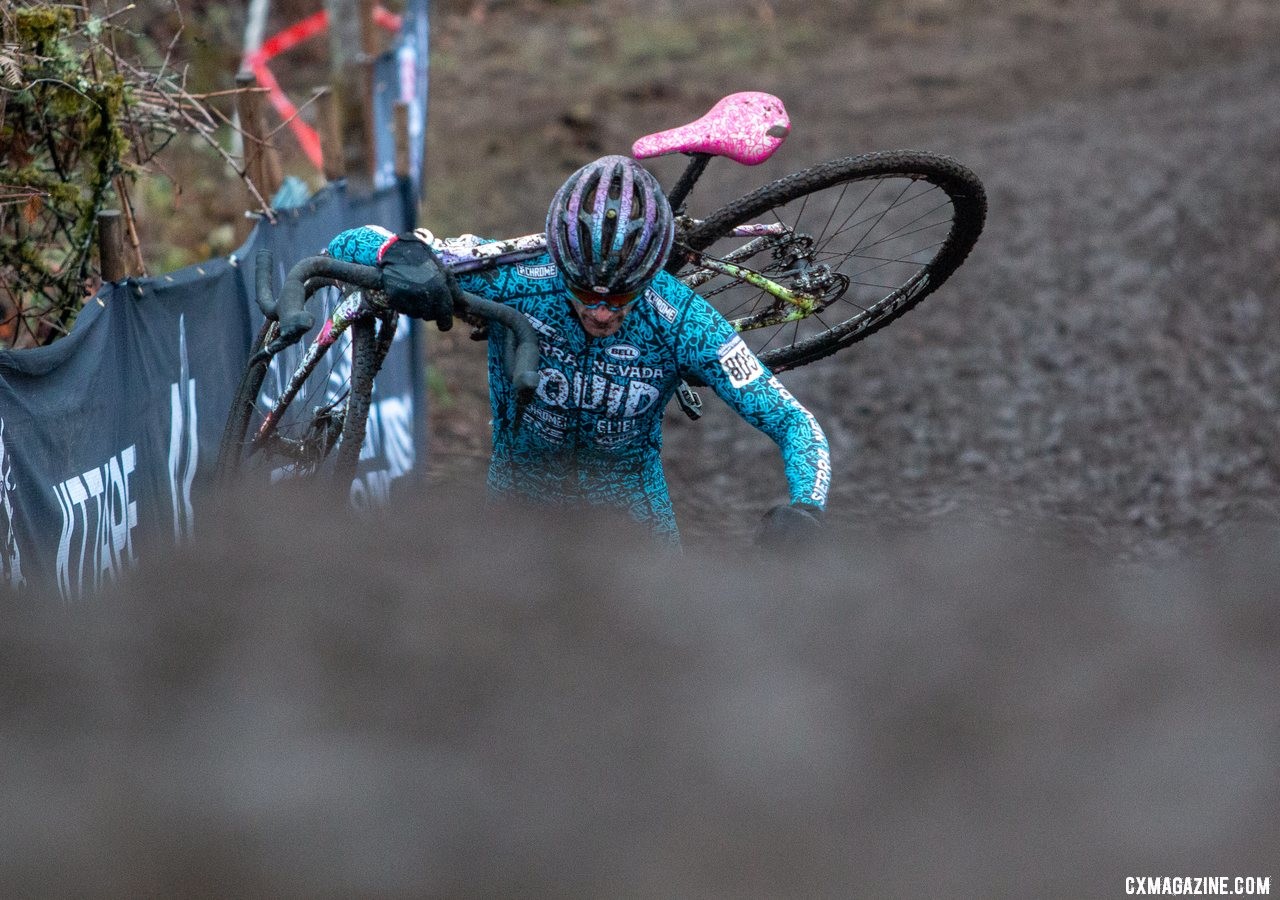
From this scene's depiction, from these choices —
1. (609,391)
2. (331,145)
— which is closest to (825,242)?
(609,391)

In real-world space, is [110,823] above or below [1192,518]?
above

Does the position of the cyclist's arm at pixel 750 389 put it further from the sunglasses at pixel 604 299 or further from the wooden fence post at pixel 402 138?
the wooden fence post at pixel 402 138

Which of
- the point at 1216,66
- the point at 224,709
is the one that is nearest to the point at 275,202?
the point at 224,709

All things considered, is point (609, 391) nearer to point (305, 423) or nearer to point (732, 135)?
point (732, 135)

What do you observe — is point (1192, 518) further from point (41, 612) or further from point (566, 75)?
point (566, 75)

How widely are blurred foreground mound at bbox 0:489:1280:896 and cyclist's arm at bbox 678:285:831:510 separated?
54 centimetres

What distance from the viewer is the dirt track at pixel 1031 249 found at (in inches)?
392

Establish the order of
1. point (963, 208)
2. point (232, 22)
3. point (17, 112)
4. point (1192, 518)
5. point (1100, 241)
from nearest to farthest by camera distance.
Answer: point (963, 208) < point (17, 112) < point (1192, 518) < point (1100, 241) < point (232, 22)

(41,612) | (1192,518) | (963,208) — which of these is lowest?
(1192,518)

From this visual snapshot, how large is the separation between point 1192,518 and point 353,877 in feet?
25.2

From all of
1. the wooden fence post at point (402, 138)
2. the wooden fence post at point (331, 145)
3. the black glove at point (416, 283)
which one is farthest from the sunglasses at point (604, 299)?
the wooden fence post at point (402, 138)

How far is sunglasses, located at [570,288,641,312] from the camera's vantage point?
15.2 ft

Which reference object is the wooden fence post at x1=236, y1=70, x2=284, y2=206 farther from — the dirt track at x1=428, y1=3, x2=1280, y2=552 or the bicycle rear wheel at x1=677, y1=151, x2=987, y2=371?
the dirt track at x1=428, y1=3, x2=1280, y2=552

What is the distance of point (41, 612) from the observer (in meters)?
4.07
